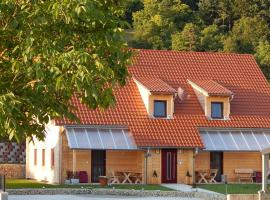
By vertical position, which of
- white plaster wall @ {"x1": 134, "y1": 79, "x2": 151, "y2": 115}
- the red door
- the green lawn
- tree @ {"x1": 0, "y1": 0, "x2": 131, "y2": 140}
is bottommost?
the green lawn

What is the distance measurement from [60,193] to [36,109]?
20.2m

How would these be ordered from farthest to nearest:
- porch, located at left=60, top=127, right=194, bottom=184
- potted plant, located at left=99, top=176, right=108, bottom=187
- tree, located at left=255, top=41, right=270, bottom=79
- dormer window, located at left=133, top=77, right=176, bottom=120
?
tree, located at left=255, top=41, right=270, bottom=79
dormer window, located at left=133, top=77, right=176, bottom=120
porch, located at left=60, top=127, right=194, bottom=184
potted plant, located at left=99, top=176, right=108, bottom=187

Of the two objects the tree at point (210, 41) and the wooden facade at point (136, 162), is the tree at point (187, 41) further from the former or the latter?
the wooden facade at point (136, 162)

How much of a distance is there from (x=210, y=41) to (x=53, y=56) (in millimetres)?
84119

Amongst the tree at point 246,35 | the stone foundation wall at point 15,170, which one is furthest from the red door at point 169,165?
the tree at point 246,35

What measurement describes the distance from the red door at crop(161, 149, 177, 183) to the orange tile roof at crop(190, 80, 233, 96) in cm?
438

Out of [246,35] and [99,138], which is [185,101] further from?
[246,35]

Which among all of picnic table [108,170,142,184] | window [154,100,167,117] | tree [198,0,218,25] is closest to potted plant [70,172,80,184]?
picnic table [108,170,142,184]

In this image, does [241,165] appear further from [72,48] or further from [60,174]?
[72,48]

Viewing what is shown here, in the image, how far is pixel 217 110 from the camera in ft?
155

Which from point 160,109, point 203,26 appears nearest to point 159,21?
point 203,26

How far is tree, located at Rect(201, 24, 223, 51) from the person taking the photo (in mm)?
97688

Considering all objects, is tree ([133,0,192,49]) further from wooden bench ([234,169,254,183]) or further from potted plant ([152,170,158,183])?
potted plant ([152,170,158,183])

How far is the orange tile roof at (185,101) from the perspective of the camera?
44.3m
